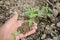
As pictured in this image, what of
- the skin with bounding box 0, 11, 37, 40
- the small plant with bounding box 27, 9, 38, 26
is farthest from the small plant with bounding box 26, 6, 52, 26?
the skin with bounding box 0, 11, 37, 40

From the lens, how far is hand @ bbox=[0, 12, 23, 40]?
2223mm

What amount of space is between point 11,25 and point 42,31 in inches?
14.1

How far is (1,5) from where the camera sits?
250cm

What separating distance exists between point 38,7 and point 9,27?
481 millimetres

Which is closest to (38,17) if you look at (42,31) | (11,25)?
(42,31)

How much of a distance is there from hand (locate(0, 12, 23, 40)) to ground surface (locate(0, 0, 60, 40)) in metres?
0.11

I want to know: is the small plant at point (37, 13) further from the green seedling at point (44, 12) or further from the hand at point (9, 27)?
the hand at point (9, 27)

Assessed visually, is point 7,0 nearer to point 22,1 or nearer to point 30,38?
point 22,1

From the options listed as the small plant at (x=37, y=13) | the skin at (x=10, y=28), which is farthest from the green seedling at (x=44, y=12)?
the skin at (x=10, y=28)

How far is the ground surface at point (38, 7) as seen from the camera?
2367 mm

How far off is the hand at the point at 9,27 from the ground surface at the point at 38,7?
11 cm

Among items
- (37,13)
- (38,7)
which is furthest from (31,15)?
(38,7)

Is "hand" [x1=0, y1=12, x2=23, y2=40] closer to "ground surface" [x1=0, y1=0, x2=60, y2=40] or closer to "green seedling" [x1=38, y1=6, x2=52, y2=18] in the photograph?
"ground surface" [x1=0, y1=0, x2=60, y2=40]

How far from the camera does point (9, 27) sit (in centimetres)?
228
